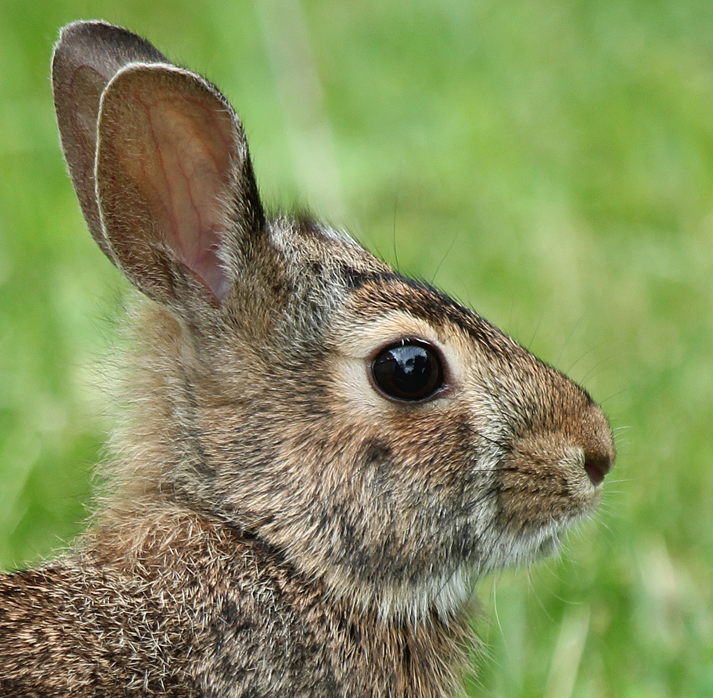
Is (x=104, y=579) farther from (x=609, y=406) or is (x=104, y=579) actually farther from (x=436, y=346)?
(x=609, y=406)

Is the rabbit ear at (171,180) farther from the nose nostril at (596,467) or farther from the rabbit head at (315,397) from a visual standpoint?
the nose nostril at (596,467)

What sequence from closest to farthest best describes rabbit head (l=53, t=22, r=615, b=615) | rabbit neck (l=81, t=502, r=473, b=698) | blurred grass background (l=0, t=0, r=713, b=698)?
rabbit neck (l=81, t=502, r=473, b=698) < rabbit head (l=53, t=22, r=615, b=615) < blurred grass background (l=0, t=0, r=713, b=698)

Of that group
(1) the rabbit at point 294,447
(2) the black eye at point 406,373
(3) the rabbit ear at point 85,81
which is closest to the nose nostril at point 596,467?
(1) the rabbit at point 294,447

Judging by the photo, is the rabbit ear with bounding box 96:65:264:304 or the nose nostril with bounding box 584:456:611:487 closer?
the rabbit ear with bounding box 96:65:264:304

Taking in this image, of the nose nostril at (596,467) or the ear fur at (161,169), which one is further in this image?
the nose nostril at (596,467)

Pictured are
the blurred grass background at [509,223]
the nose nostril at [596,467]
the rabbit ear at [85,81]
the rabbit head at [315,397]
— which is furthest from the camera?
the blurred grass background at [509,223]

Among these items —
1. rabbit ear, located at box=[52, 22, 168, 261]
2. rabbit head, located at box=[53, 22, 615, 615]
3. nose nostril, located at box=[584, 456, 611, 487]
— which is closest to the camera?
rabbit head, located at box=[53, 22, 615, 615]

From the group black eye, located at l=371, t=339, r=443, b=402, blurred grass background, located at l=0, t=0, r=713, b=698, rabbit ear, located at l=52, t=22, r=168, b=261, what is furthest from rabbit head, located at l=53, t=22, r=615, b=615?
blurred grass background, located at l=0, t=0, r=713, b=698

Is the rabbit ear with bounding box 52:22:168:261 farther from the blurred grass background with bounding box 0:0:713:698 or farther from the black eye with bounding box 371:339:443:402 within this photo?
the black eye with bounding box 371:339:443:402

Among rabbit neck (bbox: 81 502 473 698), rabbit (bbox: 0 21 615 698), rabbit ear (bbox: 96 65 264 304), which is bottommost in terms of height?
rabbit neck (bbox: 81 502 473 698)
